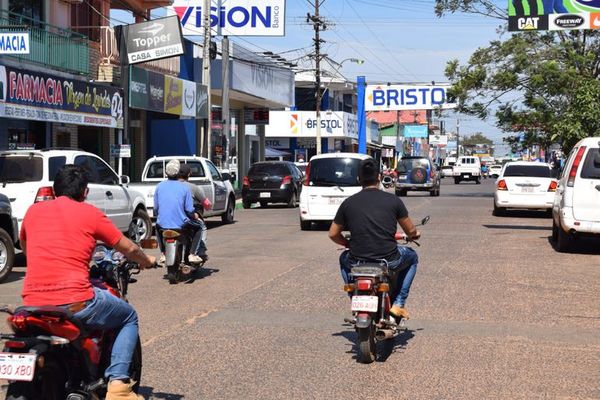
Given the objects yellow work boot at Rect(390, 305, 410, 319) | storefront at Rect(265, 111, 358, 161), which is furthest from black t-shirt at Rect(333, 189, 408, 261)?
storefront at Rect(265, 111, 358, 161)

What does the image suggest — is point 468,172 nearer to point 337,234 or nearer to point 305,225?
point 305,225

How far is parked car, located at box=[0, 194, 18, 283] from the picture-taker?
12.3 metres

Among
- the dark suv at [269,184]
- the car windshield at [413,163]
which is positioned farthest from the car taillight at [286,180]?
the car windshield at [413,163]

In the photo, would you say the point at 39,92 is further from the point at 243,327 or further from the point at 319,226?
the point at 243,327

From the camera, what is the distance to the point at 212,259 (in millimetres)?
14922

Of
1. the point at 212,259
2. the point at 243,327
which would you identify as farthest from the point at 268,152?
the point at 243,327

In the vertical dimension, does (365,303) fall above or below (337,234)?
below

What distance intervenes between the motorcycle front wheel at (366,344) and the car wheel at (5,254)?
686 centimetres

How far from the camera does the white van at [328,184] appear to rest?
20.0 meters

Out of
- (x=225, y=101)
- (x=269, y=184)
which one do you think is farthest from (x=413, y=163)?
(x=269, y=184)

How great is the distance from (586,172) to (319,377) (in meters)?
9.83

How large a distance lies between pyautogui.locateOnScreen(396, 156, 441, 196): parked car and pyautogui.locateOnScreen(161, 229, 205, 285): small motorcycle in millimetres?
28840

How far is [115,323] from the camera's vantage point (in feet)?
17.4

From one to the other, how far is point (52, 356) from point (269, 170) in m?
25.6
